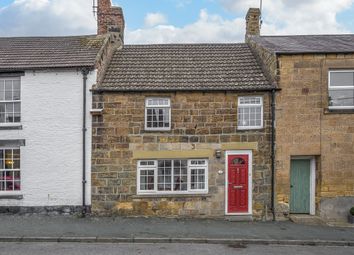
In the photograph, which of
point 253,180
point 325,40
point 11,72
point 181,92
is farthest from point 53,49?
point 325,40

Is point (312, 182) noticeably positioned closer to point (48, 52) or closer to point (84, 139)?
point (84, 139)

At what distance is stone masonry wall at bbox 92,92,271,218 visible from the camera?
13844 mm

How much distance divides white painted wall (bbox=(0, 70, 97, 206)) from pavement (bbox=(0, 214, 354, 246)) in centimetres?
98

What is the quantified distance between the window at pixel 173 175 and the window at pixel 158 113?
4.64 feet

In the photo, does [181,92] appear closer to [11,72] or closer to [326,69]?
[326,69]

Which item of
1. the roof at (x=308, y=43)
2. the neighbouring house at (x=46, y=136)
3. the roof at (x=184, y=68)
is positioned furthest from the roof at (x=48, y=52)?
the roof at (x=308, y=43)

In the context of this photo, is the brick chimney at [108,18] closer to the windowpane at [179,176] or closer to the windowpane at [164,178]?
the windowpane at [164,178]

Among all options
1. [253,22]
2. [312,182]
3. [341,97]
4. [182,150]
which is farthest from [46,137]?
[253,22]

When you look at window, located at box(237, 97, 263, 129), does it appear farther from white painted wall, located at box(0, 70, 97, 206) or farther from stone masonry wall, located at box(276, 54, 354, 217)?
white painted wall, located at box(0, 70, 97, 206)

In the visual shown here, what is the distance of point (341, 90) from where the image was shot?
46.4 feet

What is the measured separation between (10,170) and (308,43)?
45.0 feet

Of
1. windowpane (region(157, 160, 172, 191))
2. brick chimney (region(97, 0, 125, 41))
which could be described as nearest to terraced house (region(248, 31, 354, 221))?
windowpane (region(157, 160, 172, 191))

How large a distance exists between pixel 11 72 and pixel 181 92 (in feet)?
22.3

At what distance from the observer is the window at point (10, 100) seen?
14211 millimetres
